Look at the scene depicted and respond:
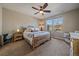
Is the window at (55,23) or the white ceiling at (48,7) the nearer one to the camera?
the white ceiling at (48,7)

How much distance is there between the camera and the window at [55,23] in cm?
183

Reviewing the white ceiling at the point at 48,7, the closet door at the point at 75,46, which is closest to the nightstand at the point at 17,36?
the white ceiling at the point at 48,7

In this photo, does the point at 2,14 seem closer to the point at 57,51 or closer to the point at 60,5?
the point at 60,5

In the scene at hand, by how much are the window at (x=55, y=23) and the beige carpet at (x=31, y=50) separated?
1.06ft

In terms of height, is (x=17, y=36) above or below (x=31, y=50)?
above

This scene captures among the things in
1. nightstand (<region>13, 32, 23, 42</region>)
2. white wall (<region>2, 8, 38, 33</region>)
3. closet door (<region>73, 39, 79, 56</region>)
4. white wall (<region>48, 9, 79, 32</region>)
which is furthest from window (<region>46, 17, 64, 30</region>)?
nightstand (<region>13, 32, 23, 42</region>)

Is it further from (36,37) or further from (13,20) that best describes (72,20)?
(13,20)

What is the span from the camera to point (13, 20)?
69.6 inches

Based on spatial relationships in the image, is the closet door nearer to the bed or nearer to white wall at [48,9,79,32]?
white wall at [48,9,79,32]

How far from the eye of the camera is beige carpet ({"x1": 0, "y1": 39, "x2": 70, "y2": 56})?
1697 mm

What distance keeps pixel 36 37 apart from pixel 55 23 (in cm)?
51

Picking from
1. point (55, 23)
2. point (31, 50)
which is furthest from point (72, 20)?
point (31, 50)

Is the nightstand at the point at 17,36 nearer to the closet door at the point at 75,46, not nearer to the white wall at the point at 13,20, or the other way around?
the white wall at the point at 13,20

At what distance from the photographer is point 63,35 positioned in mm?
1785
